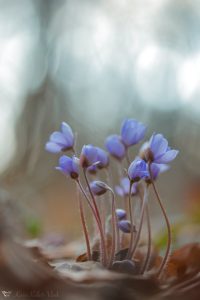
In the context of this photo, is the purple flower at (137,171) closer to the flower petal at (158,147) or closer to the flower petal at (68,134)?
the flower petal at (158,147)

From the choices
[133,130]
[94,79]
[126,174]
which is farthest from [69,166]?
[94,79]

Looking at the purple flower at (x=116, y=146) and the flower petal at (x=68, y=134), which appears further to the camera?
the purple flower at (x=116, y=146)

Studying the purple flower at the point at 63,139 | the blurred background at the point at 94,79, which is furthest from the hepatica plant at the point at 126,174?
the blurred background at the point at 94,79

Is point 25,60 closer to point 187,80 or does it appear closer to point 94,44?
point 94,44

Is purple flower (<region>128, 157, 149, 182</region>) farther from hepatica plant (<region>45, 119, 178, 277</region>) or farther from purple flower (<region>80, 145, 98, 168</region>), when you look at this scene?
purple flower (<region>80, 145, 98, 168</region>)

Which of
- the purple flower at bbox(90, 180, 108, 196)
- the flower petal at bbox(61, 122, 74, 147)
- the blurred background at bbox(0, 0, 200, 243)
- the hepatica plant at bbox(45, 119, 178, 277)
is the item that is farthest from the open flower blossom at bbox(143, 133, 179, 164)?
the blurred background at bbox(0, 0, 200, 243)

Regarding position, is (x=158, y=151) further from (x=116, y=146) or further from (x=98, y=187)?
(x=116, y=146)
